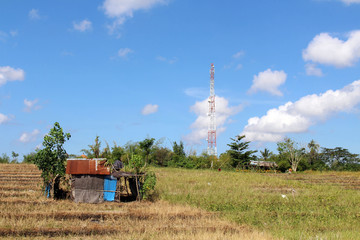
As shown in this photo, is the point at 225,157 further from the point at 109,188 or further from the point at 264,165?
the point at 109,188

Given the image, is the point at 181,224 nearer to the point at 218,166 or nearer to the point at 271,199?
the point at 271,199

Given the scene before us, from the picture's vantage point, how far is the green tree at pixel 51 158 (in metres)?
13.7

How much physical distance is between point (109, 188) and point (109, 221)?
4.01 metres

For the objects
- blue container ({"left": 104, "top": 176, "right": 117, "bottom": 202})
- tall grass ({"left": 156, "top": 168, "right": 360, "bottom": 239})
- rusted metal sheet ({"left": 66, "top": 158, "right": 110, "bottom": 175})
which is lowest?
tall grass ({"left": 156, "top": 168, "right": 360, "bottom": 239})

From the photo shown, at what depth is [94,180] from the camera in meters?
13.6

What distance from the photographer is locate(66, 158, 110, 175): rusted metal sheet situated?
13.5 m

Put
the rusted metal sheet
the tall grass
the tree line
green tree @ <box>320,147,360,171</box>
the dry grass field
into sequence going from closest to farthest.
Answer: the dry grass field
the tall grass
the rusted metal sheet
the tree line
green tree @ <box>320,147,360,171</box>

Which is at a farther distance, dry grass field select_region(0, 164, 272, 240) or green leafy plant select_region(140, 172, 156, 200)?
green leafy plant select_region(140, 172, 156, 200)

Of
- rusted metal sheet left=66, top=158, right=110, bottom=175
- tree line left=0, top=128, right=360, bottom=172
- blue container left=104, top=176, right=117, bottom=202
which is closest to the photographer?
rusted metal sheet left=66, top=158, right=110, bottom=175

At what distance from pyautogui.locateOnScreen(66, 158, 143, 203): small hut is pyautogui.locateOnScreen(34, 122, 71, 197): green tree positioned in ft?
1.55

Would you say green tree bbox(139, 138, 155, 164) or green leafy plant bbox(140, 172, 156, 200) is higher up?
green tree bbox(139, 138, 155, 164)

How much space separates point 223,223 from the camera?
9.91 metres

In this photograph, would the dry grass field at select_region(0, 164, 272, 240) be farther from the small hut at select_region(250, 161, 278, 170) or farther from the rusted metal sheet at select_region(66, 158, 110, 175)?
the small hut at select_region(250, 161, 278, 170)

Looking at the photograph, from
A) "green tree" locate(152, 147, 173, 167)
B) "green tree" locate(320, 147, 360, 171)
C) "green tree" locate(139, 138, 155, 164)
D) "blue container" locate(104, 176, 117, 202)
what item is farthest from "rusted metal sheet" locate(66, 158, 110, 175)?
"green tree" locate(320, 147, 360, 171)
